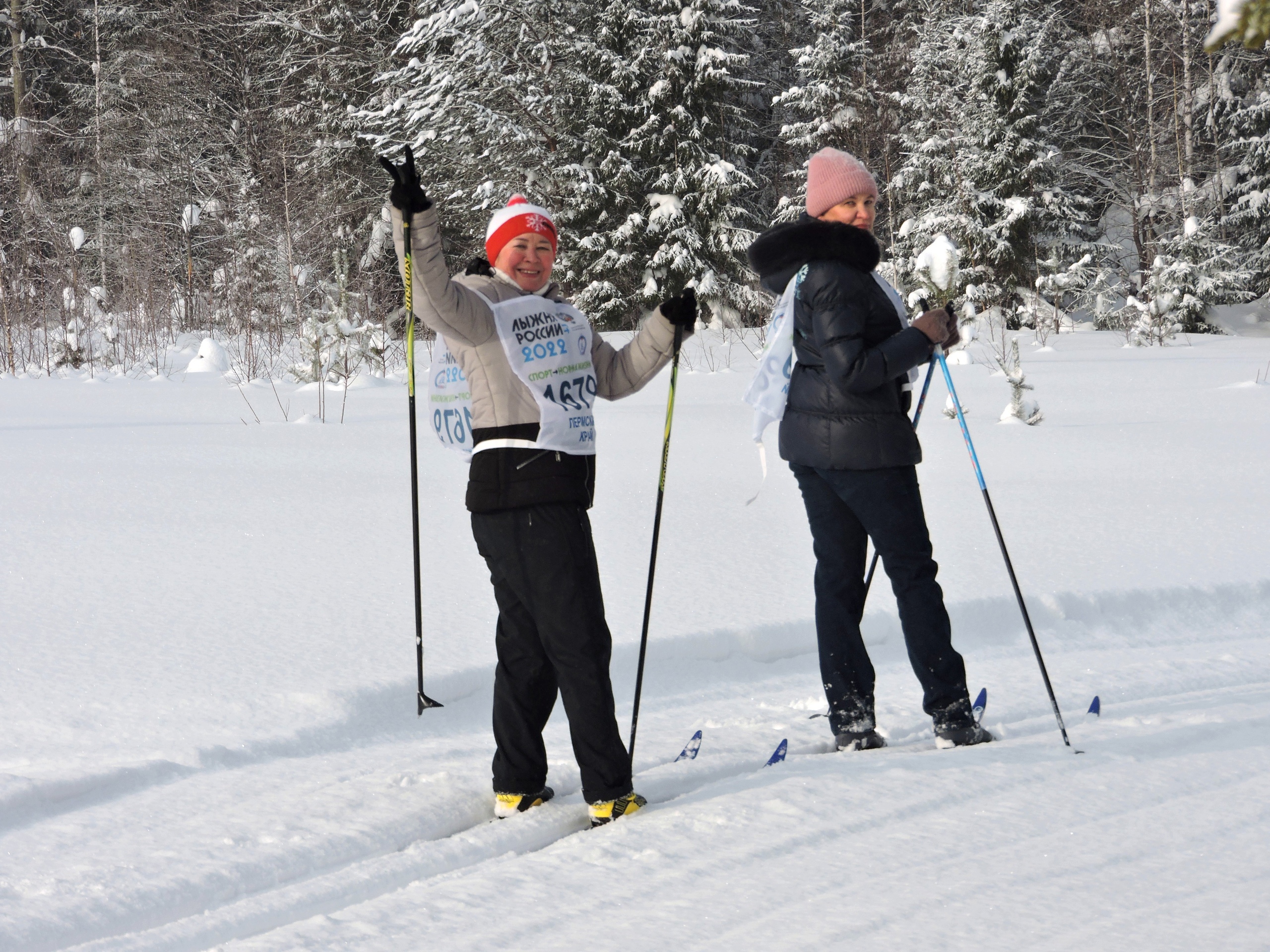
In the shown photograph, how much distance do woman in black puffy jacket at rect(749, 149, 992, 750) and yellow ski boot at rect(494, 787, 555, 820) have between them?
86 cm

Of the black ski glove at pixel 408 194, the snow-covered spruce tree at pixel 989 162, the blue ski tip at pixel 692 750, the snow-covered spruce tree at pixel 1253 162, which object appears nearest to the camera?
the black ski glove at pixel 408 194

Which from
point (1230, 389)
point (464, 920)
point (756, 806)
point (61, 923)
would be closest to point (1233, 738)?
point (756, 806)

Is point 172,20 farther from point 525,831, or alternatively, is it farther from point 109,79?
point 525,831

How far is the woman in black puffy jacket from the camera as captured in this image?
2762 mm

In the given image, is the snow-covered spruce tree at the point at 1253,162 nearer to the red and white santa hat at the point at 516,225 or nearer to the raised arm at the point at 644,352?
the raised arm at the point at 644,352

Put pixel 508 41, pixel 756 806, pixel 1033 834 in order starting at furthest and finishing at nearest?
pixel 508 41, pixel 756 806, pixel 1033 834

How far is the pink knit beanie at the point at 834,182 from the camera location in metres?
2.88

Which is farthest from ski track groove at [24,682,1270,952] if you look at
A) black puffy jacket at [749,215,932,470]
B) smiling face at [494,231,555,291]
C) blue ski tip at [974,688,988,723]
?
smiling face at [494,231,555,291]

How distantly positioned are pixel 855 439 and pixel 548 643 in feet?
2.98

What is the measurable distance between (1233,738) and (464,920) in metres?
2.00

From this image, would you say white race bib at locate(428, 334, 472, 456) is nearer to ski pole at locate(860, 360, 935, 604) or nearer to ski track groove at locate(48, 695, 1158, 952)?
ski track groove at locate(48, 695, 1158, 952)

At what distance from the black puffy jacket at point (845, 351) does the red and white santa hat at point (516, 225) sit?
0.53 m

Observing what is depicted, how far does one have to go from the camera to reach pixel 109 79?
26.6m

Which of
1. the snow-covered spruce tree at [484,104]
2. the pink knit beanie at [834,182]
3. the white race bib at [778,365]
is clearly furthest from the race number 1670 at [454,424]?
the snow-covered spruce tree at [484,104]
